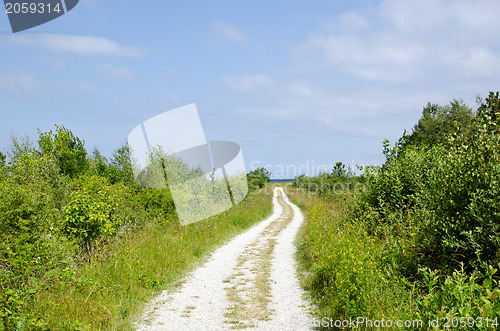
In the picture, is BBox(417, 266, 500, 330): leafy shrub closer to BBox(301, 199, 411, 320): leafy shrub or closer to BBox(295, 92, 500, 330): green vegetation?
BBox(295, 92, 500, 330): green vegetation

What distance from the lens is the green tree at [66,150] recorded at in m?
30.9

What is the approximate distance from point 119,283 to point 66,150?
1197 inches

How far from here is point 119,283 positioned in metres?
6.77

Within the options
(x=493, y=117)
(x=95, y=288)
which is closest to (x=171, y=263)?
(x=95, y=288)

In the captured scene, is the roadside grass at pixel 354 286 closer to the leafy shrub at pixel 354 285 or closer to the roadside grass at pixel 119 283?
the leafy shrub at pixel 354 285

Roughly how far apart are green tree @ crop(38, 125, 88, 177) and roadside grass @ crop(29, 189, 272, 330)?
2344 centimetres

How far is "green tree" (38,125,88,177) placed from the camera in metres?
30.9

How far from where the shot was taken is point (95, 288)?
6.05m

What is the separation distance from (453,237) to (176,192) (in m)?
13.5

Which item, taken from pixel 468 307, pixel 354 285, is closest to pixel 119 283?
pixel 354 285
